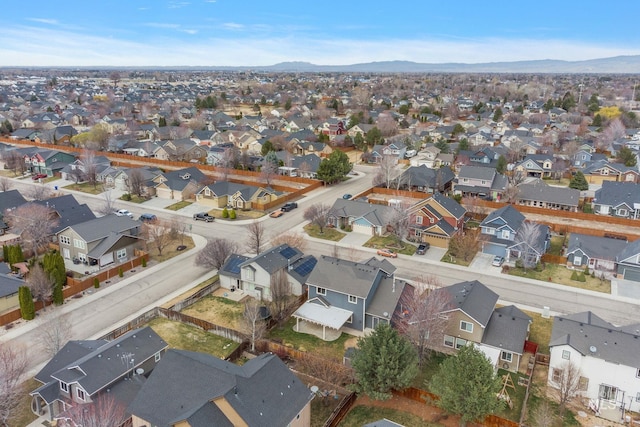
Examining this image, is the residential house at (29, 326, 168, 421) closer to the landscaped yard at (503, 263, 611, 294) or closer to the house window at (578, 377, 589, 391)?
the house window at (578, 377, 589, 391)

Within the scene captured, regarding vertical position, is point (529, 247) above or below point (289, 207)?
above

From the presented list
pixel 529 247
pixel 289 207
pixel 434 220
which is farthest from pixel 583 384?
pixel 289 207

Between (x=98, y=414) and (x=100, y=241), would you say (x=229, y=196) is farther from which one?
(x=98, y=414)

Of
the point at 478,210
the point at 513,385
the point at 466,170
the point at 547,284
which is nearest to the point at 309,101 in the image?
the point at 466,170

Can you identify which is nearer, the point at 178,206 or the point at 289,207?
the point at 289,207

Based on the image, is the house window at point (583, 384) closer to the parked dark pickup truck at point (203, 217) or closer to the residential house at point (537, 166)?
the parked dark pickup truck at point (203, 217)

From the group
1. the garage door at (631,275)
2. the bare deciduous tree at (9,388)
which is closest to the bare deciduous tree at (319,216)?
the garage door at (631,275)

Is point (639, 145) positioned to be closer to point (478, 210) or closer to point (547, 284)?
point (478, 210)
